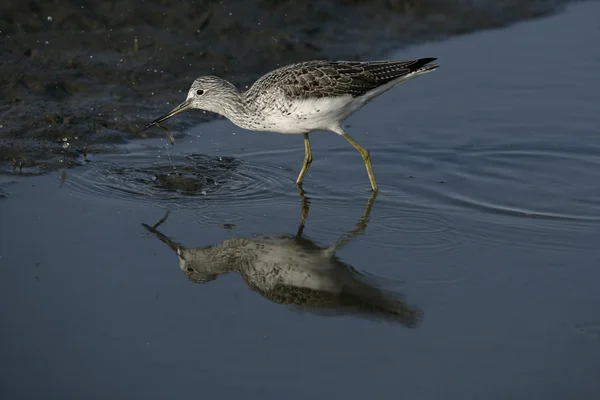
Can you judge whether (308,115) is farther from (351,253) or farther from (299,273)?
(299,273)

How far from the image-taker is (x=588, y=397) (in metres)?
5.49

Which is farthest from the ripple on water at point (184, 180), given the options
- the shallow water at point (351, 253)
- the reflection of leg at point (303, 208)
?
the reflection of leg at point (303, 208)

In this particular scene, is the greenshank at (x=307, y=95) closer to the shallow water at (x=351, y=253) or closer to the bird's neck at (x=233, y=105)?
the bird's neck at (x=233, y=105)

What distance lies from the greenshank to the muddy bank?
1.18 meters

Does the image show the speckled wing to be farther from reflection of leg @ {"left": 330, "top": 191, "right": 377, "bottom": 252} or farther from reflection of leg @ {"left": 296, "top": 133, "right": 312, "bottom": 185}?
reflection of leg @ {"left": 330, "top": 191, "right": 377, "bottom": 252}

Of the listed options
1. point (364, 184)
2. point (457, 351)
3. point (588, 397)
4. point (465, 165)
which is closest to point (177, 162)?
point (364, 184)

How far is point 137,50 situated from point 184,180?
3.10 m

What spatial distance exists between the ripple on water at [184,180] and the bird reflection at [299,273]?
2.03ft

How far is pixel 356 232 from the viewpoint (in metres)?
7.93

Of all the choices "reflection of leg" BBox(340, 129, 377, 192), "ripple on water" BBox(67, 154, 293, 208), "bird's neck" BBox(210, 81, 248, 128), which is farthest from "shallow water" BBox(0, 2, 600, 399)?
"bird's neck" BBox(210, 81, 248, 128)

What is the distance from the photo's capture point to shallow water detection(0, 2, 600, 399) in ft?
18.7

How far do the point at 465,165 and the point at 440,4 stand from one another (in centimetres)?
503

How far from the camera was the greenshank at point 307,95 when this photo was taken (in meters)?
8.69

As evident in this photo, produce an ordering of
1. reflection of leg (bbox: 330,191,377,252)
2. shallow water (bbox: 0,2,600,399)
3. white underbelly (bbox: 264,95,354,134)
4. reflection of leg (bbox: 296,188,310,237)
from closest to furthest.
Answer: shallow water (bbox: 0,2,600,399) < reflection of leg (bbox: 330,191,377,252) < reflection of leg (bbox: 296,188,310,237) < white underbelly (bbox: 264,95,354,134)
